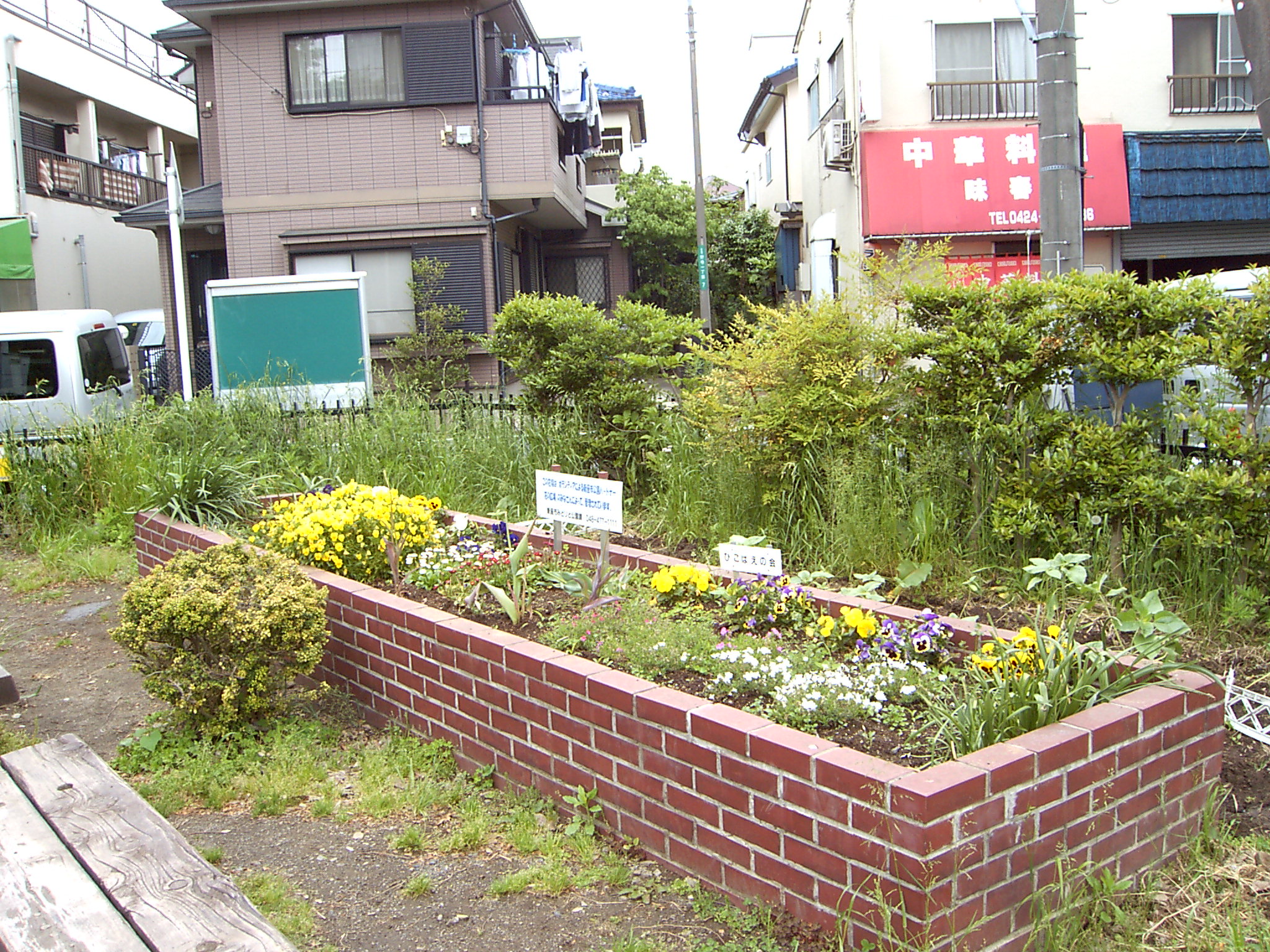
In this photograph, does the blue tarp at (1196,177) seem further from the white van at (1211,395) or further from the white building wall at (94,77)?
the white building wall at (94,77)

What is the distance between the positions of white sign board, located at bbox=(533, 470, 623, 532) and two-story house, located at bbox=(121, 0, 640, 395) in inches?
503

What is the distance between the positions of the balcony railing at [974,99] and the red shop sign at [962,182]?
12.4 inches

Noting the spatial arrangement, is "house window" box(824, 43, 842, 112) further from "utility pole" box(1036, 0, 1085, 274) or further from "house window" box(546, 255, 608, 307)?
"utility pole" box(1036, 0, 1085, 274)

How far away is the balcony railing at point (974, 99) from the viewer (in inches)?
650

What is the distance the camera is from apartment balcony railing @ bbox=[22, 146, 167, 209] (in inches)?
766

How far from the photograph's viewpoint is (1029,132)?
53.7 feet

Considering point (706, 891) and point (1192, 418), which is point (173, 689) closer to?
point (706, 891)

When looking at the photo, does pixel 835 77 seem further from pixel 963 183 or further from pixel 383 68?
pixel 383 68

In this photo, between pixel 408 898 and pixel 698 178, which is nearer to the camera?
pixel 408 898

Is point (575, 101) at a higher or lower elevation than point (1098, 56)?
higher

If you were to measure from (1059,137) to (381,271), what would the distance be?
40.7 ft

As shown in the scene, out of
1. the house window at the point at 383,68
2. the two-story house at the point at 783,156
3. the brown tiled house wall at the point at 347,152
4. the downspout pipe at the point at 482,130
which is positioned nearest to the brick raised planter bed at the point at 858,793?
the downspout pipe at the point at 482,130

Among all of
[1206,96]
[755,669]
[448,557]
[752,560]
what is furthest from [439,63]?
[755,669]

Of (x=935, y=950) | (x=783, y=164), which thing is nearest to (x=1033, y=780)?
(x=935, y=950)
